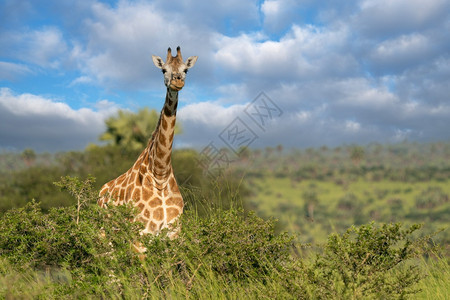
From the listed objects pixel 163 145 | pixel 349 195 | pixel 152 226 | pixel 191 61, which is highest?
pixel 191 61

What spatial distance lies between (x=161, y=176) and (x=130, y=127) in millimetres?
20957

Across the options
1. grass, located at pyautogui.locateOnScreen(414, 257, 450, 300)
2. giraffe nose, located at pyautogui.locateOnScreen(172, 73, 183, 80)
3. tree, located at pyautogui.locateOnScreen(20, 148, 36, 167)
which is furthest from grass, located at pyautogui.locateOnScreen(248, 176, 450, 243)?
giraffe nose, located at pyautogui.locateOnScreen(172, 73, 183, 80)

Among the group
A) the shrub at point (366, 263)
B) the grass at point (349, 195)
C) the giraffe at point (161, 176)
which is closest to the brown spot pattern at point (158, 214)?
the giraffe at point (161, 176)

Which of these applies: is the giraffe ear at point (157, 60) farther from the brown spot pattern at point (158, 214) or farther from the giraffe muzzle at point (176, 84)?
the brown spot pattern at point (158, 214)

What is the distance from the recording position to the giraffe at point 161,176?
26.0ft

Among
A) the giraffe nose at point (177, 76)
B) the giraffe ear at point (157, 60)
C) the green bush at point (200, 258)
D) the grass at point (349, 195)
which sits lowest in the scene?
the grass at point (349, 195)

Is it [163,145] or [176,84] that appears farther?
[163,145]

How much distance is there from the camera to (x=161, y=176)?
8.26m

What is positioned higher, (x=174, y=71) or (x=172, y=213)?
(x=174, y=71)

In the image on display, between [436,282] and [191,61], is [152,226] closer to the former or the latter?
[191,61]

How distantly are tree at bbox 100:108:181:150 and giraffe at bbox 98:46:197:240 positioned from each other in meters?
18.5

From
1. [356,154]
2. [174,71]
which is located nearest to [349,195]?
[356,154]

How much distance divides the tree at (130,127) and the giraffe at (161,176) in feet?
60.6

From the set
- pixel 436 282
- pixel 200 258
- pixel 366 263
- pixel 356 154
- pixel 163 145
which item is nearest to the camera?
pixel 366 263
